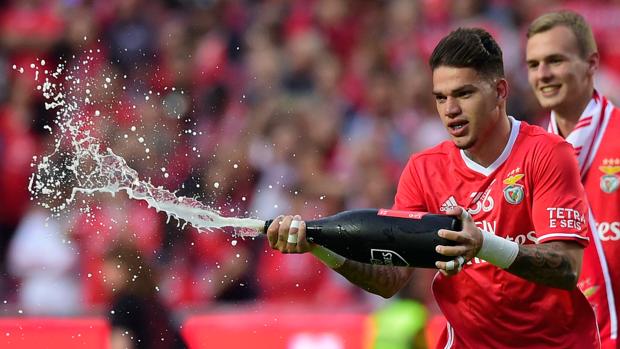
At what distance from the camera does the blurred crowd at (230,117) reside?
30.5ft

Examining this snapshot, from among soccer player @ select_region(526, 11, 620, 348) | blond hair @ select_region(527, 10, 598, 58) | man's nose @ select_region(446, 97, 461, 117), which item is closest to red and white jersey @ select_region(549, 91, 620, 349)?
soccer player @ select_region(526, 11, 620, 348)

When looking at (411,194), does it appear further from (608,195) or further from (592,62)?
(592,62)

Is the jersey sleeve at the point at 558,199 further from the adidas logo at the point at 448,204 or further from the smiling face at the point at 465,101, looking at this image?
the adidas logo at the point at 448,204

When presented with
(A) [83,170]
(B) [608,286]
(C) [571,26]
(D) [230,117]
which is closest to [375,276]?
(B) [608,286]

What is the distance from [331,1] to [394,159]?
2502 millimetres

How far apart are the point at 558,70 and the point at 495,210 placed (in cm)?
135

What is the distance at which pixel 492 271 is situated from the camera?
470 centimetres

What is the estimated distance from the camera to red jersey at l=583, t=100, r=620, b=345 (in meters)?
5.55

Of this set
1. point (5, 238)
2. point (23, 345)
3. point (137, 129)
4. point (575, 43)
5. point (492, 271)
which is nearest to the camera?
point (492, 271)

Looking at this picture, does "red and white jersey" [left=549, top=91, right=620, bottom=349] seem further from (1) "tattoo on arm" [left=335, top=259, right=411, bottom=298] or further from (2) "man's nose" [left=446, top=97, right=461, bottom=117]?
(2) "man's nose" [left=446, top=97, right=461, bottom=117]

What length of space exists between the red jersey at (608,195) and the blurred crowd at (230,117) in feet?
10.8

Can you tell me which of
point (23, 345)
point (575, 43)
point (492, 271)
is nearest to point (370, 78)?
point (23, 345)

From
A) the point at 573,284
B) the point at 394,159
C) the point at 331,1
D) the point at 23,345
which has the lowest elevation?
the point at 573,284

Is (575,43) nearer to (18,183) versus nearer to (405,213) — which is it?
(405,213)
